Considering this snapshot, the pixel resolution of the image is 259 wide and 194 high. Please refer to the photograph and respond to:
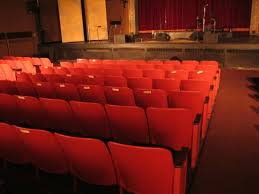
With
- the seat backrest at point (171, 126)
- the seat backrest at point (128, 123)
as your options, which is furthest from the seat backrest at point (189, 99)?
the seat backrest at point (128, 123)

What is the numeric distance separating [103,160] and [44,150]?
1.66ft

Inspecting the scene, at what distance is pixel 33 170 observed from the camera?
238 cm

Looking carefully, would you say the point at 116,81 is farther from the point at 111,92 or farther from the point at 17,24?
the point at 17,24

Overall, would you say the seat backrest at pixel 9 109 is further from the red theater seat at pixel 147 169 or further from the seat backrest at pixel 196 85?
the seat backrest at pixel 196 85

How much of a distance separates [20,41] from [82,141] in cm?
996

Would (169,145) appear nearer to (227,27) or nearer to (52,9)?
(52,9)

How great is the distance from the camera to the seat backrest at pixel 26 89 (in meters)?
3.63

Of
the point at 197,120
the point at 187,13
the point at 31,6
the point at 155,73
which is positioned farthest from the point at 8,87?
the point at 187,13

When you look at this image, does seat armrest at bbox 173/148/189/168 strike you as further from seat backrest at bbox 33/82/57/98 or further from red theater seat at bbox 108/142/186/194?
seat backrest at bbox 33/82/57/98

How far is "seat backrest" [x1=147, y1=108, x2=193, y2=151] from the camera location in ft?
7.28

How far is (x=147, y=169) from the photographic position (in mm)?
1593

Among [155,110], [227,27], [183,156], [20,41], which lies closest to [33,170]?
[155,110]

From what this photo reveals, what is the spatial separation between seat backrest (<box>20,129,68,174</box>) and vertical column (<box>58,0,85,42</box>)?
1056 cm

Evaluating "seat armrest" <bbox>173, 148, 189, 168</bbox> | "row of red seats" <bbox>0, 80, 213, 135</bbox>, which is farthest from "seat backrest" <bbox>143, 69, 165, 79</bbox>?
"seat armrest" <bbox>173, 148, 189, 168</bbox>
